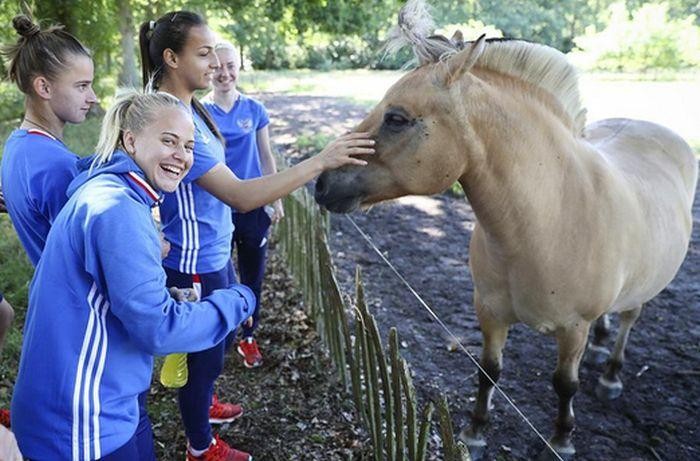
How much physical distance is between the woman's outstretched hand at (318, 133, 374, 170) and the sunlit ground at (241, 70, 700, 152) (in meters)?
5.16

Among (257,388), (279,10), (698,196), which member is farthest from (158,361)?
(279,10)

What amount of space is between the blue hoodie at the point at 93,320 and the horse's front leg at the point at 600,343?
11.4 ft

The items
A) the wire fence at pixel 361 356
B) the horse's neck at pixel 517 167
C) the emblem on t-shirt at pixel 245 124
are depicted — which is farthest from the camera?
the emblem on t-shirt at pixel 245 124

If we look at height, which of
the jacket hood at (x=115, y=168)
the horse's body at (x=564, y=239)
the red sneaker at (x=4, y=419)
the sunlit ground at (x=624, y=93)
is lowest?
the sunlit ground at (x=624, y=93)

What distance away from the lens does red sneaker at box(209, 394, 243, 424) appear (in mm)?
3232

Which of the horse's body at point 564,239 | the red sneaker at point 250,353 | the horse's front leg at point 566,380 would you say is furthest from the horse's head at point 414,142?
the red sneaker at point 250,353

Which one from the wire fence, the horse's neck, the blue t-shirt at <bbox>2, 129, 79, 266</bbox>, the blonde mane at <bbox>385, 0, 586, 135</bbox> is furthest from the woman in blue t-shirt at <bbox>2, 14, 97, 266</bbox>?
the horse's neck

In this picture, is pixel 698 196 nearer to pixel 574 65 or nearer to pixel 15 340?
pixel 574 65

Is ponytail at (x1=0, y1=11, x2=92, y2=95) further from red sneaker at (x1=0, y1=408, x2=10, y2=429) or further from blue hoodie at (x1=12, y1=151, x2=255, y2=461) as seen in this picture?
red sneaker at (x1=0, y1=408, x2=10, y2=429)

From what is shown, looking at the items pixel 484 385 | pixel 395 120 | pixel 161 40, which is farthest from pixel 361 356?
pixel 161 40

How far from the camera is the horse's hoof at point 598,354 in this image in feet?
13.4

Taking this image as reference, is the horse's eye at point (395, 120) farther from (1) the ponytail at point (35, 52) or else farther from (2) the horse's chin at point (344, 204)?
(1) the ponytail at point (35, 52)

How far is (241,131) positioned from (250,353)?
160cm

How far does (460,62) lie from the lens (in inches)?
82.7
